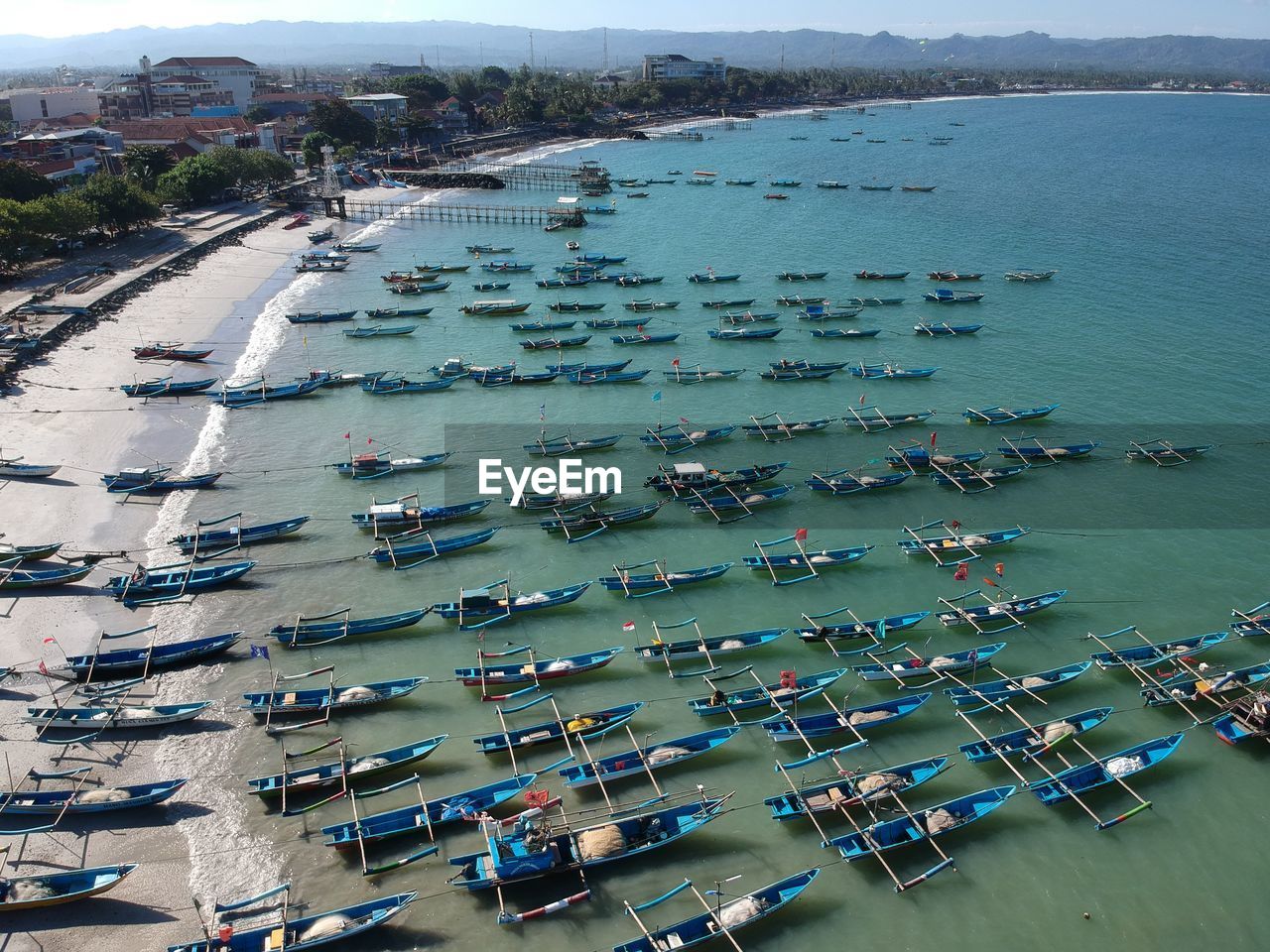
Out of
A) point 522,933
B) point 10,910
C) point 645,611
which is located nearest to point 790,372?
point 645,611

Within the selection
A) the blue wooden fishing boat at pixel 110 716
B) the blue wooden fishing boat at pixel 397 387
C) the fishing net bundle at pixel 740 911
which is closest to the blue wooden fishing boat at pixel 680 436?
the blue wooden fishing boat at pixel 397 387

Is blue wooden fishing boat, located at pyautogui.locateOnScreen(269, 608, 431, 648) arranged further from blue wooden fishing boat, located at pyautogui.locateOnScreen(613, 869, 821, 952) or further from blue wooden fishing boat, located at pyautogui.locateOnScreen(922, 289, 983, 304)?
blue wooden fishing boat, located at pyautogui.locateOnScreen(922, 289, 983, 304)

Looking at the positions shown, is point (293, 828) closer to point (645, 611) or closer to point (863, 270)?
point (645, 611)

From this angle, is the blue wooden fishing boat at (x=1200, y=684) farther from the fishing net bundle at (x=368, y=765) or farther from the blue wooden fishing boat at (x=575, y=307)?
the blue wooden fishing boat at (x=575, y=307)

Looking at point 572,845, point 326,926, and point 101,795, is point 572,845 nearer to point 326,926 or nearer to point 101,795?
point 326,926

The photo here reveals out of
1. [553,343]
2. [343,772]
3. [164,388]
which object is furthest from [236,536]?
[553,343]

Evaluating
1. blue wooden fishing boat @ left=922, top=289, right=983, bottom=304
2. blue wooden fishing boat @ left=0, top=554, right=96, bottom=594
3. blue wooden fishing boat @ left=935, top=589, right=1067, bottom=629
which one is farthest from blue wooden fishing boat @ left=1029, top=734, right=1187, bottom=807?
blue wooden fishing boat @ left=922, top=289, right=983, bottom=304

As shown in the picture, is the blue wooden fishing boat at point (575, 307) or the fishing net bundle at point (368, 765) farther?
the blue wooden fishing boat at point (575, 307)
